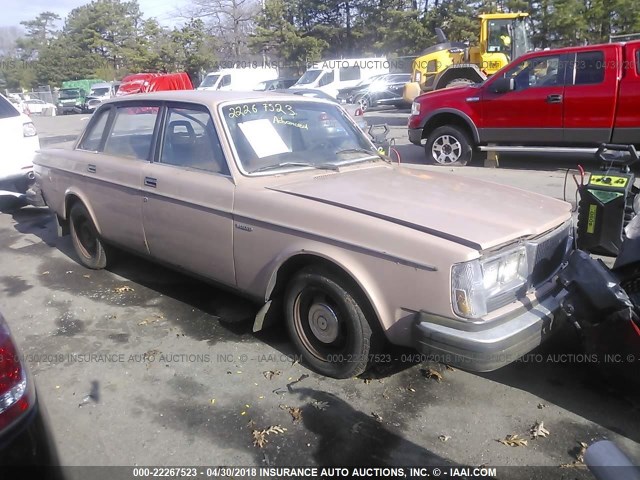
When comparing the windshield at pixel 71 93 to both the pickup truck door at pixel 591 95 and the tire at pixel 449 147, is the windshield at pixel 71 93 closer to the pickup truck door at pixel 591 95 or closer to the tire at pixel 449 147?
the tire at pixel 449 147

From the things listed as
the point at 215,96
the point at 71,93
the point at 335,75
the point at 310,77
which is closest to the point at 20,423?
the point at 215,96

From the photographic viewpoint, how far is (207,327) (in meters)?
4.15

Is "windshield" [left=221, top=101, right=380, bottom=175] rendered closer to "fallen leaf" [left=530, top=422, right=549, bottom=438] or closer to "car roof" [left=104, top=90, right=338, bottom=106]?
"car roof" [left=104, top=90, right=338, bottom=106]

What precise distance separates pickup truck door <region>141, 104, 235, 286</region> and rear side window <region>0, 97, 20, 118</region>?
14.3 ft

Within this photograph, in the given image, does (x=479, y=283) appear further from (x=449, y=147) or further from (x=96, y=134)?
(x=449, y=147)

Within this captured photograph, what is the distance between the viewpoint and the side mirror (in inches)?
364

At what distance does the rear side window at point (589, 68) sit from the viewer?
28.0 feet

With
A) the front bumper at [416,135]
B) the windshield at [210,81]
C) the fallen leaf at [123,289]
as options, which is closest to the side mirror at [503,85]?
the front bumper at [416,135]

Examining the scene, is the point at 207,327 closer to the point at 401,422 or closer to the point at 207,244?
the point at 207,244

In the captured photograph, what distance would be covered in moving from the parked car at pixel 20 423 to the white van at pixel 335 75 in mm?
23267

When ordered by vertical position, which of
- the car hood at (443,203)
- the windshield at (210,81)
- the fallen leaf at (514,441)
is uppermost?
the windshield at (210,81)

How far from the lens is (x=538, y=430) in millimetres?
2916

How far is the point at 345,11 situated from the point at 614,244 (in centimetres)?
4448

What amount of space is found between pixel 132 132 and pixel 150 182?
2.81 ft
